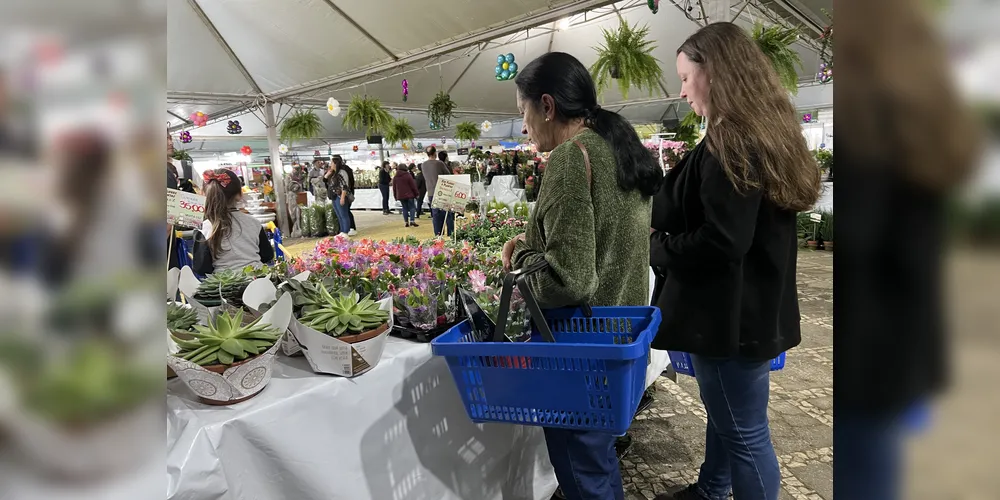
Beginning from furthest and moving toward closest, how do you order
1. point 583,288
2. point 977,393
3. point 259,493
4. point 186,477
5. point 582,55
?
1. point 582,55
2. point 583,288
3. point 259,493
4. point 186,477
5. point 977,393

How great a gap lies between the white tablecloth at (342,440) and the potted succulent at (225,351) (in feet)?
0.15

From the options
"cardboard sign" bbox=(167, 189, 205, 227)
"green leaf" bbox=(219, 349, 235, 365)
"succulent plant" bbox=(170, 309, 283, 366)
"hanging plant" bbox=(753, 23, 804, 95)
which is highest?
"hanging plant" bbox=(753, 23, 804, 95)

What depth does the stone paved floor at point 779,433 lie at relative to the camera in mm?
2117

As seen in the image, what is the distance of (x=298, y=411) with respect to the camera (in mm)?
1226

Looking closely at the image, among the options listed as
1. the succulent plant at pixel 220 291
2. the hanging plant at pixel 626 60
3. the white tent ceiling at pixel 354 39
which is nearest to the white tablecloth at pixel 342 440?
the succulent plant at pixel 220 291

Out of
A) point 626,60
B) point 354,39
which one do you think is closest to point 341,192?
point 354,39

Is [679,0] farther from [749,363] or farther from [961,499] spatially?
[961,499]

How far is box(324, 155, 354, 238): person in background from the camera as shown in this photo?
904 cm

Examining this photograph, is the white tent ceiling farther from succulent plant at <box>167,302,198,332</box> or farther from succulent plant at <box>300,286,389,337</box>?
succulent plant at <box>300,286,389,337</box>

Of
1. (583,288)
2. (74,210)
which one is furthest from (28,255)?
(583,288)

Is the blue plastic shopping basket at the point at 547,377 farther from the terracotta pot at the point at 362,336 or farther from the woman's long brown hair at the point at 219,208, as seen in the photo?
Answer: the woman's long brown hair at the point at 219,208

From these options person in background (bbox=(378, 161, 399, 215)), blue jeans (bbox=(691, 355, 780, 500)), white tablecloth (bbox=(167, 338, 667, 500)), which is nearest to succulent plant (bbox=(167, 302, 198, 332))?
white tablecloth (bbox=(167, 338, 667, 500))

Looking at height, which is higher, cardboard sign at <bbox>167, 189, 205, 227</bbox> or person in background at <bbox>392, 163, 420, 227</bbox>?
person in background at <bbox>392, 163, 420, 227</bbox>

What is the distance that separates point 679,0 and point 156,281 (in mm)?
10391
